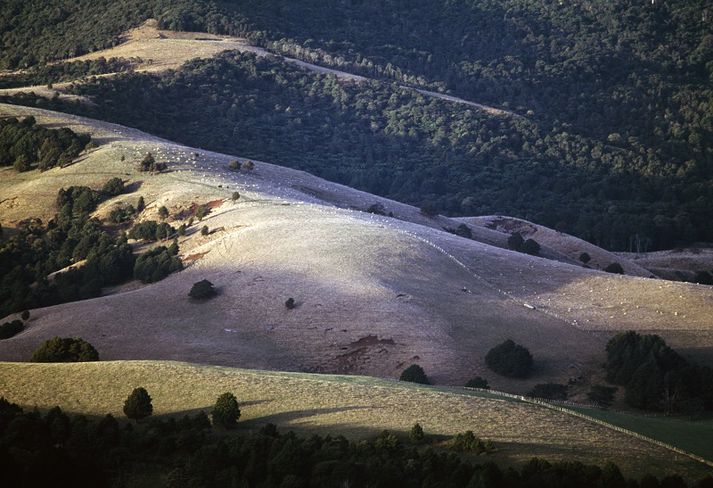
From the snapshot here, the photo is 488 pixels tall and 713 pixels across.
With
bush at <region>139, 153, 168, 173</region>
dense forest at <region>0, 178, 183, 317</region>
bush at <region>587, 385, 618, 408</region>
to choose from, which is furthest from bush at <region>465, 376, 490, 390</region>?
bush at <region>139, 153, 168, 173</region>

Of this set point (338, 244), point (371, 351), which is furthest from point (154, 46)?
point (371, 351)

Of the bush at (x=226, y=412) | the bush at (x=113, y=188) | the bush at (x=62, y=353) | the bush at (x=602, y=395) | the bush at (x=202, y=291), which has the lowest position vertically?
the bush at (x=62, y=353)

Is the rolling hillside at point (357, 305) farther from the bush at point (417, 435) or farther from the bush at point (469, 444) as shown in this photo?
the bush at point (469, 444)

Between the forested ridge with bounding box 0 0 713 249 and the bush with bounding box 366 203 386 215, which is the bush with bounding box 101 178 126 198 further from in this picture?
the forested ridge with bounding box 0 0 713 249

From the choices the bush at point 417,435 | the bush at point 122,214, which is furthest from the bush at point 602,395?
the bush at point 122,214

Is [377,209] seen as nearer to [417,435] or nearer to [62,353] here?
[62,353]

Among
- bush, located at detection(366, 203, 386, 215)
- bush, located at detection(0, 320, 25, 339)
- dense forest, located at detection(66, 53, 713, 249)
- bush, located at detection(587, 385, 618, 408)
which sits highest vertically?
dense forest, located at detection(66, 53, 713, 249)

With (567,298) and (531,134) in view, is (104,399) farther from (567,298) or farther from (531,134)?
(531,134)
